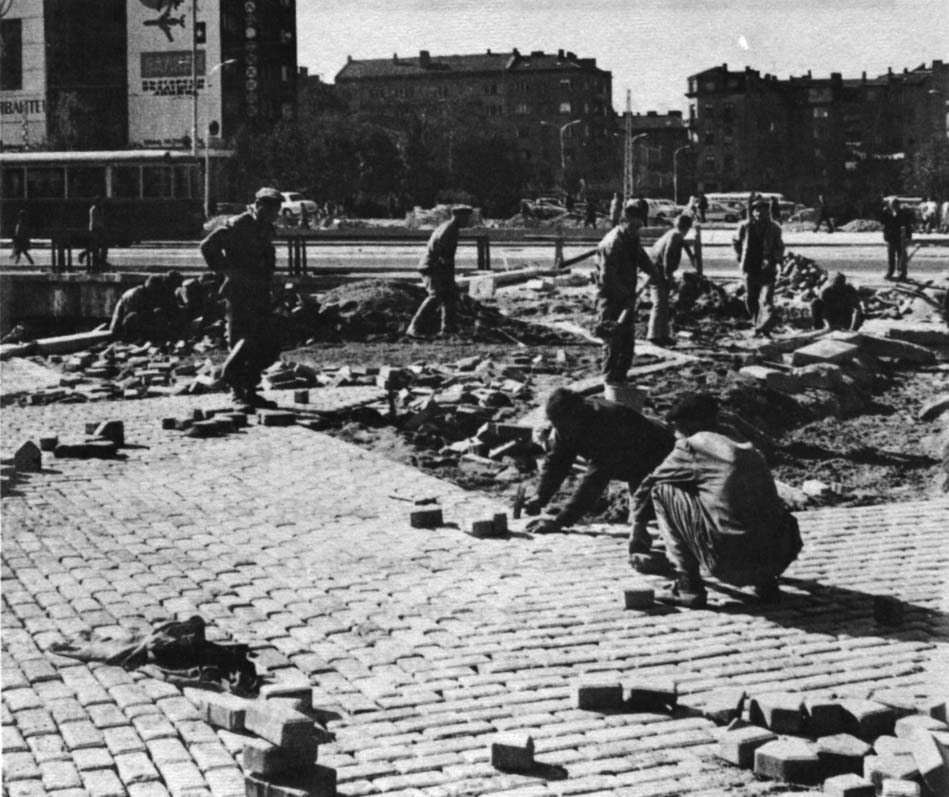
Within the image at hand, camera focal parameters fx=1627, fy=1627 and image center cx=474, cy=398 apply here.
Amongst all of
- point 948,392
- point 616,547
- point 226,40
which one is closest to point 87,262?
point 948,392

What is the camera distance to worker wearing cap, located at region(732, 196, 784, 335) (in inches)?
858

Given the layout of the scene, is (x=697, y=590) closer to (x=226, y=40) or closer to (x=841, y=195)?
(x=841, y=195)

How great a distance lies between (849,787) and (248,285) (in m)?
10.3

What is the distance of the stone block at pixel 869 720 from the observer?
6.23 meters

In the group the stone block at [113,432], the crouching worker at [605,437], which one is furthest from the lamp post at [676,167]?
the crouching worker at [605,437]

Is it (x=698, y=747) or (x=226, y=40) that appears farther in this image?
(x=226, y=40)

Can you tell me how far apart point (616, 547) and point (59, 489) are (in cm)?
440

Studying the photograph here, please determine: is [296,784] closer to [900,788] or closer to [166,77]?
[900,788]

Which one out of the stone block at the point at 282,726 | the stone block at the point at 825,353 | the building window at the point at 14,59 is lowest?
the stone block at the point at 282,726

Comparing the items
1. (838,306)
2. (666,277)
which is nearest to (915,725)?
(666,277)

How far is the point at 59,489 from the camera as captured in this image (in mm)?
11906

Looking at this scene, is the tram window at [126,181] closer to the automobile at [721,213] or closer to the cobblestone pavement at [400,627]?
the automobile at [721,213]

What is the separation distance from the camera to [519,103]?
175ft

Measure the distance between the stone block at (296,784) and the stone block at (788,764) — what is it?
1.54 m
